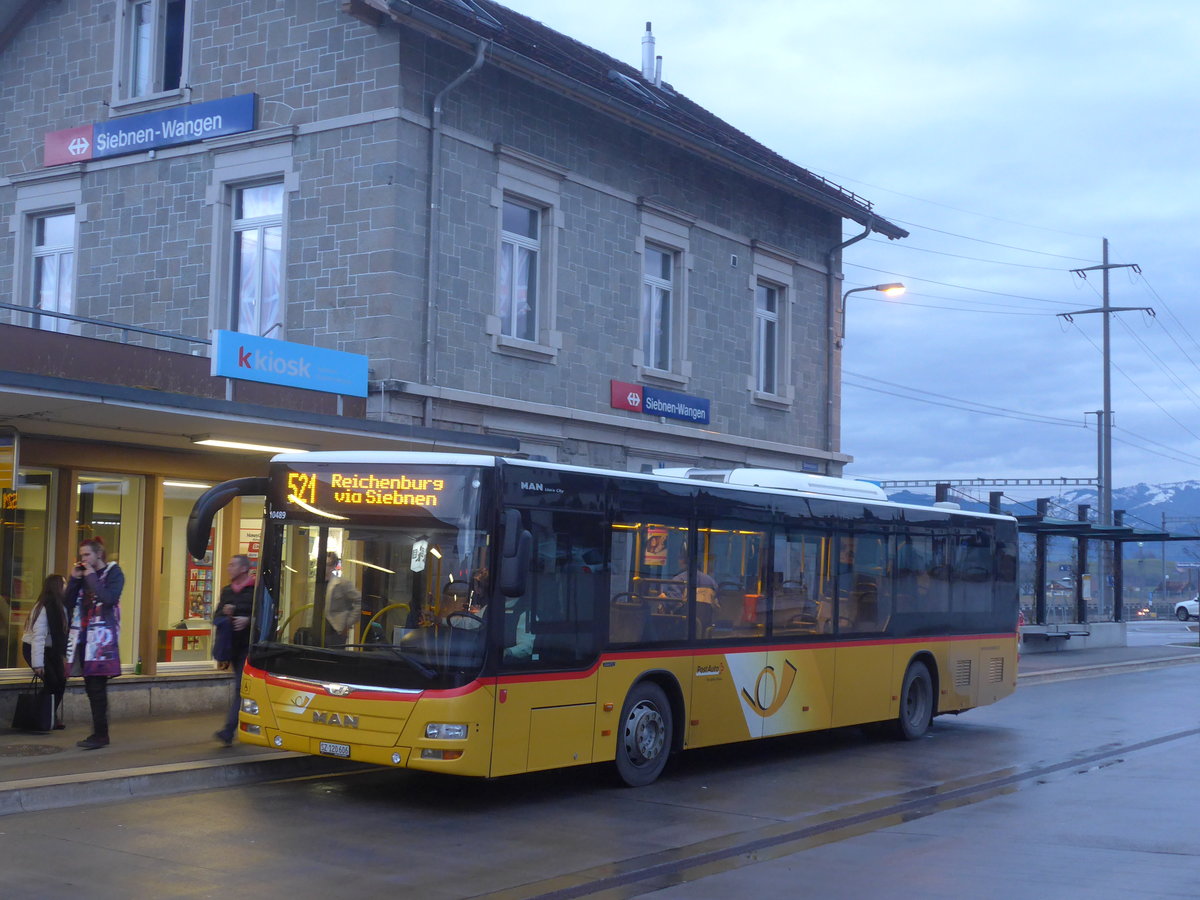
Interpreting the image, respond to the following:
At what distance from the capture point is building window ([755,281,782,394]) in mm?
25547

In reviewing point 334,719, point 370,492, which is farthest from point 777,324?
point 334,719

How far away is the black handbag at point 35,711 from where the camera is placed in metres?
13.1

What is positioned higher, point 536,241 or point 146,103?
point 146,103

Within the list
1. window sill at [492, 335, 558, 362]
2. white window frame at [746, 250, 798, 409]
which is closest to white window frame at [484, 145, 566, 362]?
window sill at [492, 335, 558, 362]

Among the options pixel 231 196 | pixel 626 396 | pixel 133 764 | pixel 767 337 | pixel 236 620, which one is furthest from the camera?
pixel 767 337

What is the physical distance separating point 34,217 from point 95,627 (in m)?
11.0

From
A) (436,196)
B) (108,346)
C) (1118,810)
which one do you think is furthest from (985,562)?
(108,346)

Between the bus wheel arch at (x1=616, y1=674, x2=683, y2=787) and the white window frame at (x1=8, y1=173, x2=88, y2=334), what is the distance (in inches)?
470

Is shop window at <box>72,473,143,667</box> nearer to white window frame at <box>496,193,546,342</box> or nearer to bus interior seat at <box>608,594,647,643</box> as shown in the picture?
white window frame at <box>496,193,546,342</box>

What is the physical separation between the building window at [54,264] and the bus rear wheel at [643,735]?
1239 centimetres

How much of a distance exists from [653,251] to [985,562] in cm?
801

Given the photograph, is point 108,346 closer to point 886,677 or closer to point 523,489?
point 523,489

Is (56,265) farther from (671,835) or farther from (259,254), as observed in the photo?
(671,835)

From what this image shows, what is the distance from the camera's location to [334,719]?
1037cm
